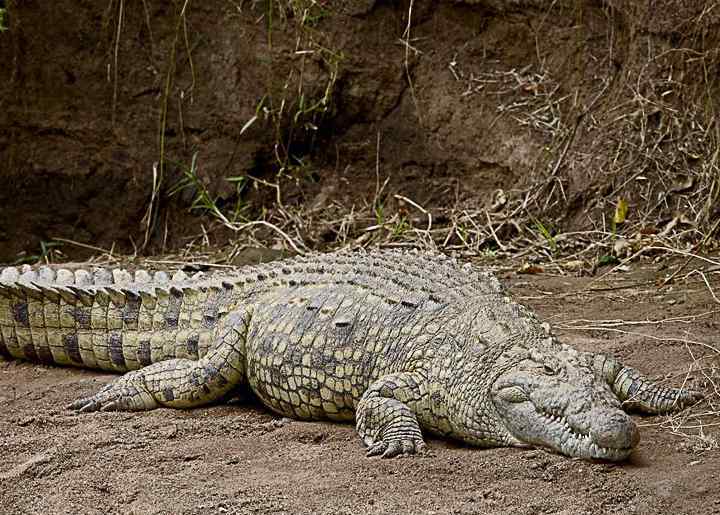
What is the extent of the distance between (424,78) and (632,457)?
16.8 feet

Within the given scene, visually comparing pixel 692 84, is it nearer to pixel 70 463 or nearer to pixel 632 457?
pixel 632 457

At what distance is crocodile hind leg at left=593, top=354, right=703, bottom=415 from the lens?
424 cm

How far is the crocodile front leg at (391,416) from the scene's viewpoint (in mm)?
3943

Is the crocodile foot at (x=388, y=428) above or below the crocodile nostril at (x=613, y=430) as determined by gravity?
below

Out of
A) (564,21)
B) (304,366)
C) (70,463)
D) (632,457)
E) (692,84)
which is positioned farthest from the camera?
(564,21)

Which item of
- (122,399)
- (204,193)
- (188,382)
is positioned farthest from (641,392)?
(204,193)

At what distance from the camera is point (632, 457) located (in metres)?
3.70

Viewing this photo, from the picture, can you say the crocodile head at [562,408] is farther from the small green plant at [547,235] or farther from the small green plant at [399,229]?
the small green plant at [399,229]

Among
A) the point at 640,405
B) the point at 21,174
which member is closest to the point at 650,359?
the point at 640,405

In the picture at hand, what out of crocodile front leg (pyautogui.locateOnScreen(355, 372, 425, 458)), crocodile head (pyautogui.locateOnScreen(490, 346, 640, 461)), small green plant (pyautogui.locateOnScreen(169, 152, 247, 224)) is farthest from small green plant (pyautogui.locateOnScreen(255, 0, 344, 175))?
crocodile head (pyautogui.locateOnScreen(490, 346, 640, 461))

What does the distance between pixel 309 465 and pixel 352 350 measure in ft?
2.19

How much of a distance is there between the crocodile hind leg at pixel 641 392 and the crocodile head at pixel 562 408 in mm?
349

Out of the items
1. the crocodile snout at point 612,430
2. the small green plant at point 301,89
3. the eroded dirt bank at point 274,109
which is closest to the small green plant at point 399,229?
the eroded dirt bank at point 274,109

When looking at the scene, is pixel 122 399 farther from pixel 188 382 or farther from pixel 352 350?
pixel 352 350
